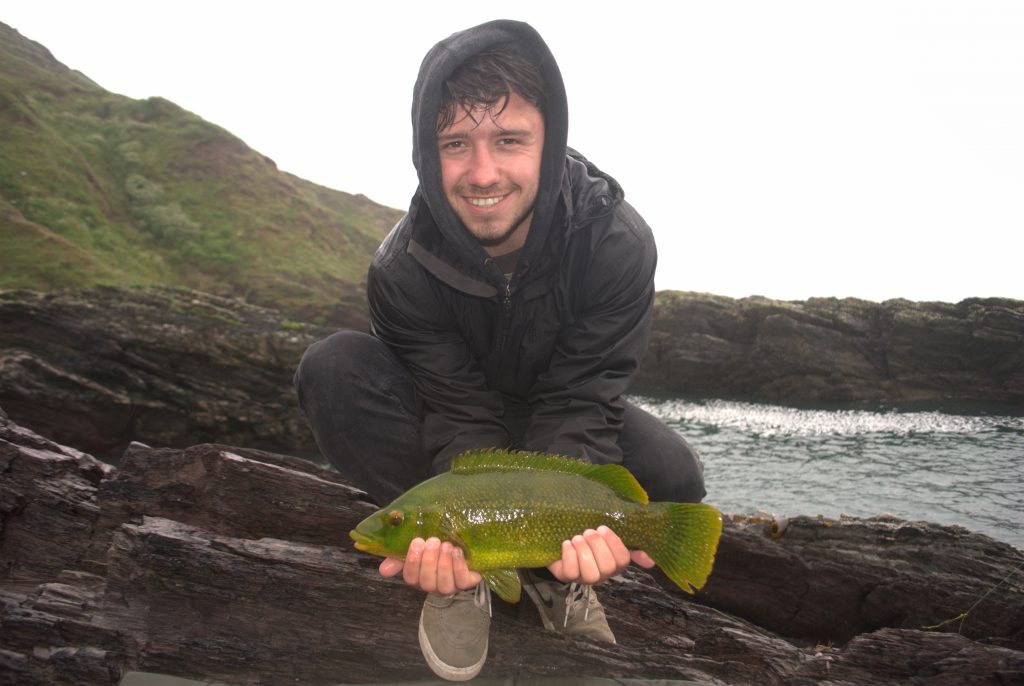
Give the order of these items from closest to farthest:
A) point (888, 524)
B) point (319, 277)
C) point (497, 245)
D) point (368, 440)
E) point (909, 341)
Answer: point (368, 440) < point (497, 245) < point (888, 524) < point (909, 341) < point (319, 277)

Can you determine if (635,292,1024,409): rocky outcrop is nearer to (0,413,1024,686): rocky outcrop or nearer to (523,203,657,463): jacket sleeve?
(0,413,1024,686): rocky outcrop

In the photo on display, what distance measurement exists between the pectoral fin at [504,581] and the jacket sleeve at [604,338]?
3.96 feet

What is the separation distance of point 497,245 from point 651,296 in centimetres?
141

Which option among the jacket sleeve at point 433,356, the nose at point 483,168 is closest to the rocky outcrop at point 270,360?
the jacket sleeve at point 433,356

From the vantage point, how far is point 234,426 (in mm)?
24016

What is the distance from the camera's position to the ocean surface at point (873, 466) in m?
12.5

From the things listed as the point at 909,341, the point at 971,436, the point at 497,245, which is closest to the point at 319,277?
the point at 909,341

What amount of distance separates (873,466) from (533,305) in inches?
635

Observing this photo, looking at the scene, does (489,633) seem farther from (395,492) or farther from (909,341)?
(909,341)

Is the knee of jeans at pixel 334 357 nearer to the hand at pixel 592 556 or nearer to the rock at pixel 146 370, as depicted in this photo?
the hand at pixel 592 556

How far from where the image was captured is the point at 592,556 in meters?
3.42

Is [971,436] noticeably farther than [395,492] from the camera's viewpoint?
Yes

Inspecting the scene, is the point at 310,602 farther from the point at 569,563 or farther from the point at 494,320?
the point at 494,320

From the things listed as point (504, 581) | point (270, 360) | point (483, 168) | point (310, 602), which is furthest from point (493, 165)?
point (270, 360)
